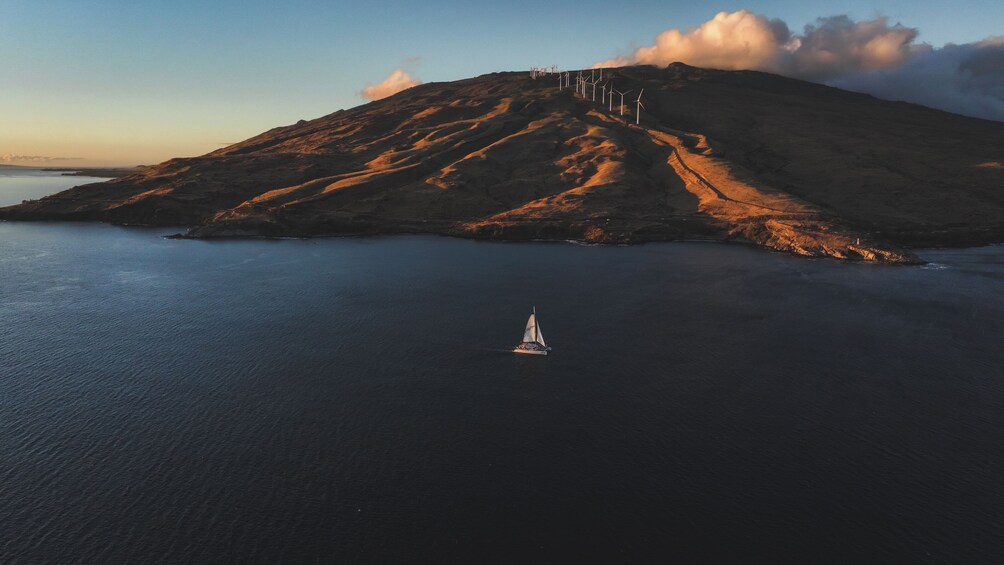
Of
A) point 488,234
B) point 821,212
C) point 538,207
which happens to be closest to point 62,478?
point 488,234

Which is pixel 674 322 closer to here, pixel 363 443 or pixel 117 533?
pixel 363 443

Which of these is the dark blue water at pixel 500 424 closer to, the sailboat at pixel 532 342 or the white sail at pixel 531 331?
the sailboat at pixel 532 342

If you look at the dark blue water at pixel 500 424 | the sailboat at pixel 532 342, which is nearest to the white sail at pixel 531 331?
the sailboat at pixel 532 342


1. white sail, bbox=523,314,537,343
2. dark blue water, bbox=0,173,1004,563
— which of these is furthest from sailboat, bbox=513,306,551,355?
dark blue water, bbox=0,173,1004,563

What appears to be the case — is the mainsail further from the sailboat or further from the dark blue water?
the dark blue water

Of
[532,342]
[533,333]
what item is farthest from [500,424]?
[533,333]

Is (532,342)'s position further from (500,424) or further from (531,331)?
(500,424)
